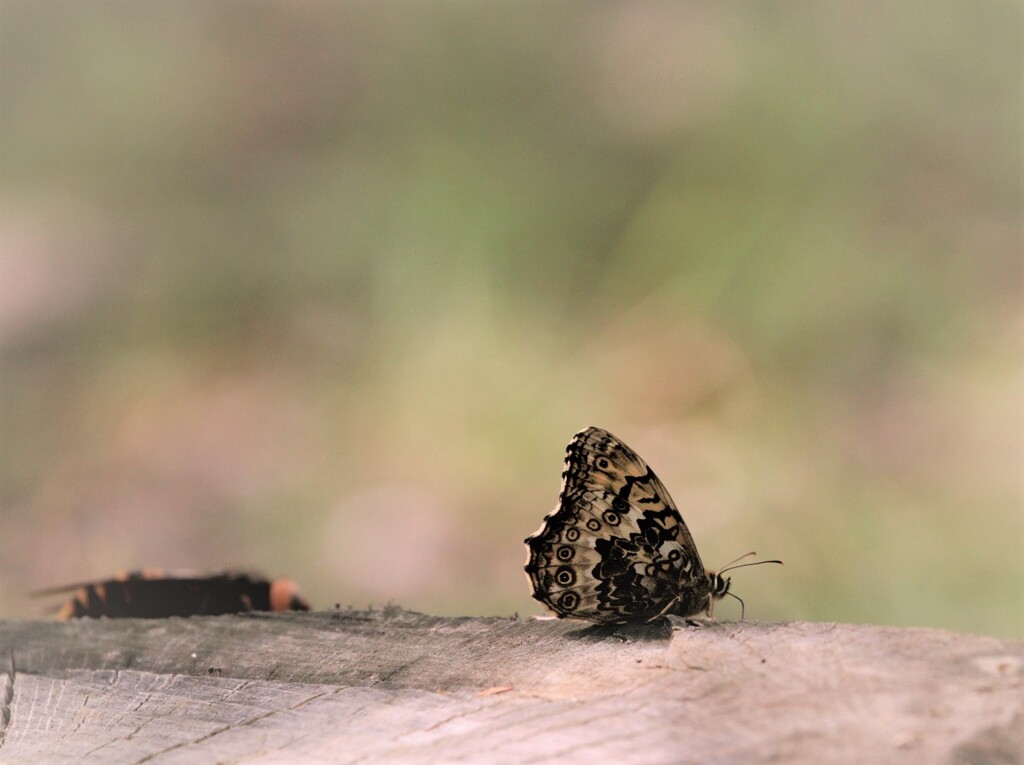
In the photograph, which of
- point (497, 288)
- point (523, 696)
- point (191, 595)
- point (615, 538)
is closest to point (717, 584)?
point (615, 538)

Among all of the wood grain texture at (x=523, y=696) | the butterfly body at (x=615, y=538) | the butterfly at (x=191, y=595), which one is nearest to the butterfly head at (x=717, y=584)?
the butterfly body at (x=615, y=538)

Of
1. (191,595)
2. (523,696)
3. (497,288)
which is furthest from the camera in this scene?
(497,288)

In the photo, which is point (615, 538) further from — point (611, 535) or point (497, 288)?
point (497, 288)

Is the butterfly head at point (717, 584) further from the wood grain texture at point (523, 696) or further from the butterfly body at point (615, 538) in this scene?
the wood grain texture at point (523, 696)

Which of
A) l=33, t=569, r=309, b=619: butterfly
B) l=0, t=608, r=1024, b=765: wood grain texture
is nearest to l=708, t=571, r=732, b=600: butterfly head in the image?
l=0, t=608, r=1024, b=765: wood grain texture

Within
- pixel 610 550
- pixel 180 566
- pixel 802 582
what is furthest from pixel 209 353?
pixel 610 550
